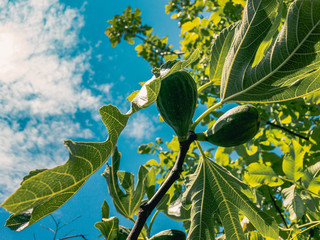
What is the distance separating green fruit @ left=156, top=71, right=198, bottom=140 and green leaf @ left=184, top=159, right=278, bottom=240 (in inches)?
12.7

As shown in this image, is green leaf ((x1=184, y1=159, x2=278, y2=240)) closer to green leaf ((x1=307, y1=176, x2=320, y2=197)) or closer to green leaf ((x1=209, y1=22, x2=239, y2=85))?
green leaf ((x1=209, y1=22, x2=239, y2=85))

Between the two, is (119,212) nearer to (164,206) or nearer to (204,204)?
(164,206)

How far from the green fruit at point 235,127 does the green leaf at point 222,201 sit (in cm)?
22

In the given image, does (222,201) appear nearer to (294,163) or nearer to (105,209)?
(105,209)

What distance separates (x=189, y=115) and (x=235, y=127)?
0.20m

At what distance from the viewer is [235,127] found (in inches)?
41.3

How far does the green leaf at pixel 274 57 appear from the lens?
0.85 meters

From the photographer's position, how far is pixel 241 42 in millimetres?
1028

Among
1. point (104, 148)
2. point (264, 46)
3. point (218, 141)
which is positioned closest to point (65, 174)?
point (104, 148)

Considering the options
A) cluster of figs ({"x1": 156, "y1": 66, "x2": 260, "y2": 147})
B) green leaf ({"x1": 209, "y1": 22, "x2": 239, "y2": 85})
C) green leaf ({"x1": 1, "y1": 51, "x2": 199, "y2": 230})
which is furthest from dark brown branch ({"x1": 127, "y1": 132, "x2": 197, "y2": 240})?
green leaf ({"x1": 209, "y1": 22, "x2": 239, "y2": 85})

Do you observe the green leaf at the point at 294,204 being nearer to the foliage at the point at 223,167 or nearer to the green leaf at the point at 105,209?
the foliage at the point at 223,167

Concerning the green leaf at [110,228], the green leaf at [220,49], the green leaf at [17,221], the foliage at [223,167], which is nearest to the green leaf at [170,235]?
the foliage at [223,167]

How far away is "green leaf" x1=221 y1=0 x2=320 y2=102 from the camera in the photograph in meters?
0.85

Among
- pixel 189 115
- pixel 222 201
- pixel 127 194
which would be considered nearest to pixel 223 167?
pixel 222 201
